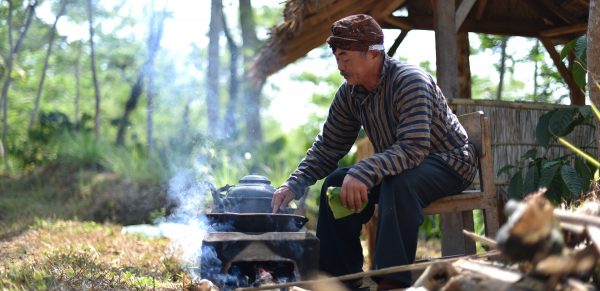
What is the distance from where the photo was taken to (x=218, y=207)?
439 cm

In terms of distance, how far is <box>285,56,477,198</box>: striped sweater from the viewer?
→ 3496mm

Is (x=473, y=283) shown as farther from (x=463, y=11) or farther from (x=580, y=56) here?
(x=463, y=11)

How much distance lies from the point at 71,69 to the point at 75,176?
675 inches

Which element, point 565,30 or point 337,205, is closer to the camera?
point 337,205

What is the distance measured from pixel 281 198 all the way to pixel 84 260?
134 cm

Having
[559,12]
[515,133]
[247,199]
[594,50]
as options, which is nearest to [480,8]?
[559,12]

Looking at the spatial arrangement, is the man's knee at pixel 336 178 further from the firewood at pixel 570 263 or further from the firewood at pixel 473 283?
the firewood at pixel 570 263

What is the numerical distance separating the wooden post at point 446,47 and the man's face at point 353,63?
2.23m

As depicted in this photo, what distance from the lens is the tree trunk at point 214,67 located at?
12.2m

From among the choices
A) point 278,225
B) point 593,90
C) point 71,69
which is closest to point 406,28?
point 593,90

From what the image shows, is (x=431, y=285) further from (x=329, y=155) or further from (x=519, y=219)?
(x=329, y=155)

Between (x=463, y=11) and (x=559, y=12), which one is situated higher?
(x=559, y=12)

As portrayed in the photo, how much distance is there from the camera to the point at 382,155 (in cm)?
347

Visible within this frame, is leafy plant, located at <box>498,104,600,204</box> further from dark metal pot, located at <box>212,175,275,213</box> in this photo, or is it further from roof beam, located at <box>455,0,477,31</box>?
dark metal pot, located at <box>212,175,275,213</box>
